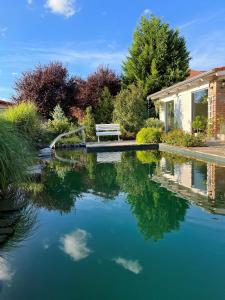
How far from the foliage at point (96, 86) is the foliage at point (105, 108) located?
442 millimetres

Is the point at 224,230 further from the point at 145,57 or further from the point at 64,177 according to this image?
the point at 145,57

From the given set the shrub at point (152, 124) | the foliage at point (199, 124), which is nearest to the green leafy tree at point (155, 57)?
the shrub at point (152, 124)

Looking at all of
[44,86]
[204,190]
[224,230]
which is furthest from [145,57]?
[224,230]

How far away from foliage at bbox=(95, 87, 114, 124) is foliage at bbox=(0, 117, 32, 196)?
49.6 feet

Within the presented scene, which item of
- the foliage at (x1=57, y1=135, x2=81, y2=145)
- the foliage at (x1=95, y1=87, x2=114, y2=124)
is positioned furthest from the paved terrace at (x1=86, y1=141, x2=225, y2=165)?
the foliage at (x1=95, y1=87, x2=114, y2=124)

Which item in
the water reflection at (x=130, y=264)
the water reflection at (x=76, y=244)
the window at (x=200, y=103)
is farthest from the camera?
the window at (x=200, y=103)

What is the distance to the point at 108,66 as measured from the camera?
72.1ft

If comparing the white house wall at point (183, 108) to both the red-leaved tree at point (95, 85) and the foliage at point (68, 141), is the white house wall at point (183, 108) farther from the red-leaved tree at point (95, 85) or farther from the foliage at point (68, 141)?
the foliage at point (68, 141)

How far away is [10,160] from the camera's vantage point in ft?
14.9

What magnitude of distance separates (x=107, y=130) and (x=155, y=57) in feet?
25.2

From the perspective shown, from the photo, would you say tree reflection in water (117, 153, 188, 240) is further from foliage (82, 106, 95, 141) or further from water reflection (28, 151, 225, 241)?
foliage (82, 106, 95, 141)

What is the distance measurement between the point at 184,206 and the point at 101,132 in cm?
1231

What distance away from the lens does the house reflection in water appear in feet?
16.7

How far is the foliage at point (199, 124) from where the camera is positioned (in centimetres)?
1434
